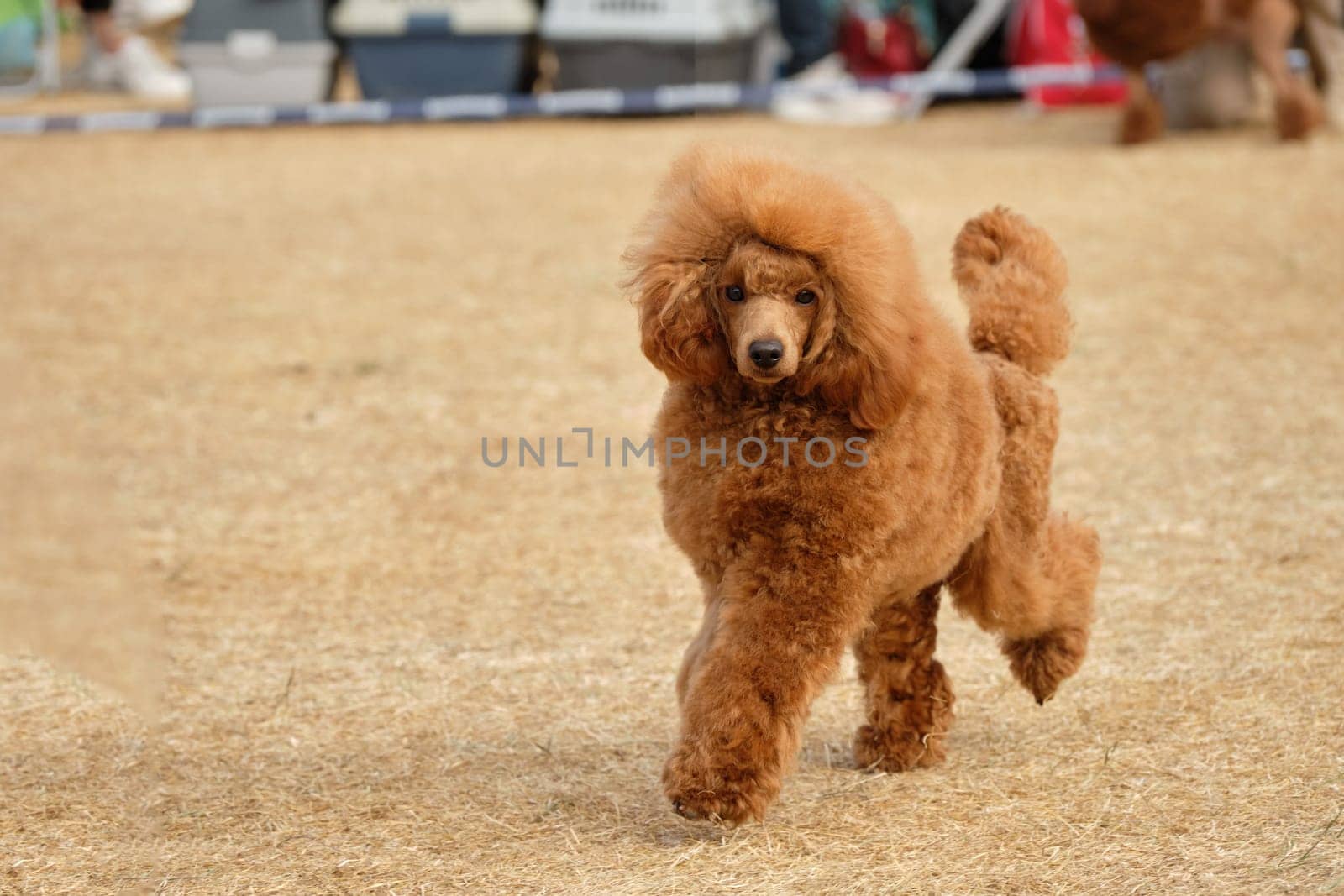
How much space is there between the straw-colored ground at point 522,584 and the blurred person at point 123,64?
5.82 metres

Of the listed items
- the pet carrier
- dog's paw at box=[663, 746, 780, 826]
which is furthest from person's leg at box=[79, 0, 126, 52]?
dog's paw at box=[663, 746, 780, 826]

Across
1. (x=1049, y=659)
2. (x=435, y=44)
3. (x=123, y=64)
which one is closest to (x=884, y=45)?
(x=435, y=44)

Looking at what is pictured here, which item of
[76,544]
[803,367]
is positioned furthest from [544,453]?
[803,367]

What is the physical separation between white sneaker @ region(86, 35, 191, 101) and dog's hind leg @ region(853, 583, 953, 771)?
12.0 m

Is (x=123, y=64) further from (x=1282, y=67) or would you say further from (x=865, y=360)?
(x=865, y=360)

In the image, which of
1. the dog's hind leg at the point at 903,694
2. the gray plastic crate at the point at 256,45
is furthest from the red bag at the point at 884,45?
the dog's hind leg at the point at 903,694

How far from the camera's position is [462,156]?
1049cm

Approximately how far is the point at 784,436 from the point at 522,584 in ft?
5.27

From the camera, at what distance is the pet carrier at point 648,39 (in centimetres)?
1091

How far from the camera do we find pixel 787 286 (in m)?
2.49

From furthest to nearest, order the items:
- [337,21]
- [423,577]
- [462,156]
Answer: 1. [337,21]
2. [462,156]
3. [423,577]

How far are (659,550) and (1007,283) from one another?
1.48 metres

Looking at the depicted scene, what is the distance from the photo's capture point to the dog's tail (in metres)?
3.04

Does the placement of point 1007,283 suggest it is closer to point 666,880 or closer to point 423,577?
point 666,880
